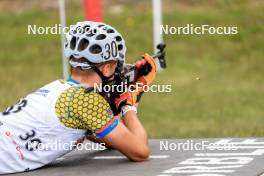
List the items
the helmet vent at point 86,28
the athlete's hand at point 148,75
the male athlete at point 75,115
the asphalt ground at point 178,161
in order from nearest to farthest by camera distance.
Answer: the asphalt ground at point 178,161 < the male athlete at point 75,115 < the helmet vent at point 86,28 < the athlete's hand at point 148,75

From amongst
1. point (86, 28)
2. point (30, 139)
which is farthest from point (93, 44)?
point (30, 139)

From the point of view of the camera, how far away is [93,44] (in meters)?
6.08

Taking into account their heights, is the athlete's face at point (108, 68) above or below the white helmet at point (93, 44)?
below

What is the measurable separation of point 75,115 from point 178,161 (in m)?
0.76

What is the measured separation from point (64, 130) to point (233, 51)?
10.3m

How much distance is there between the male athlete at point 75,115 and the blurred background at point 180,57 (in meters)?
4.67

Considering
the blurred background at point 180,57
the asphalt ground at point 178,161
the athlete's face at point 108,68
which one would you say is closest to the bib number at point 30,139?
the asphalt ground at point 178,161

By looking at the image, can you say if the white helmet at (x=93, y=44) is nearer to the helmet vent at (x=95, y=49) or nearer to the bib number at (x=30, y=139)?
the helmet vent at (x=95, y=49)

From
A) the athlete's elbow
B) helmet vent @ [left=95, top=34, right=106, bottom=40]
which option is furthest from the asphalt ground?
helmet vent @ [left=95, top=34, right=106, bottom=40]

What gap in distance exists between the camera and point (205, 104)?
12688 millimetres

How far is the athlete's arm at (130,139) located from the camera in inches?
236

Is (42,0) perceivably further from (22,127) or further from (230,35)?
(22,127)

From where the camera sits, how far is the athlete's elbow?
20.2ft

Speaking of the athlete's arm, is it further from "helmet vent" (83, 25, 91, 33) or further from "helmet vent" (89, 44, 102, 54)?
"helmet vent" (83, 25, 91, 33)
